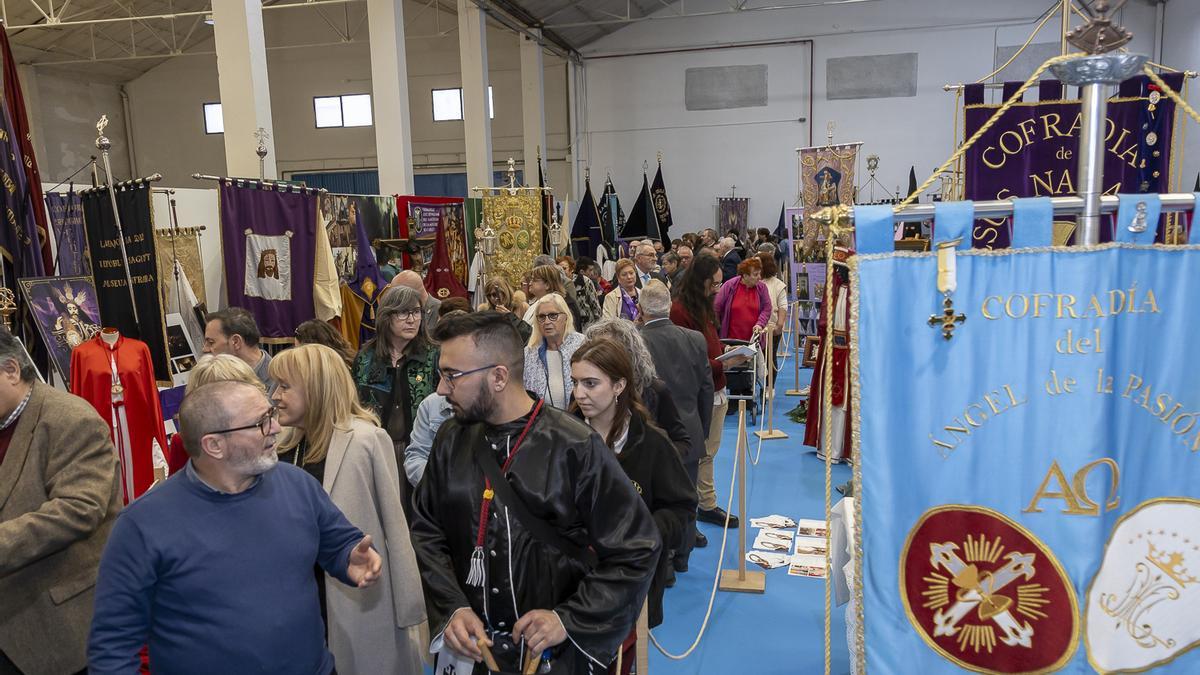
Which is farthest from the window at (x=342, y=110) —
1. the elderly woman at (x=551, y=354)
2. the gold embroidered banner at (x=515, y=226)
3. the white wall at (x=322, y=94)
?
the elderly woman at (x=551, y=354)

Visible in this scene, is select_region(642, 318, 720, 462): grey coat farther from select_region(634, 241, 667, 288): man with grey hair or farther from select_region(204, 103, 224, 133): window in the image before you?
select_region(204, 103, 224, 133): window

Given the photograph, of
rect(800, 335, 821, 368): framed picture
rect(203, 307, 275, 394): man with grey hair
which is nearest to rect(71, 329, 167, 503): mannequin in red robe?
rect(203, 307, 275, 394): man with grey hair

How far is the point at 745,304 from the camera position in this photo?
24.0 ft

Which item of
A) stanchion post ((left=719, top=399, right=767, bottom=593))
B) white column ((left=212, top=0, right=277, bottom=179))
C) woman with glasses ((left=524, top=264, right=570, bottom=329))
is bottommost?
stanchion post ((left=719, top=399, right=767, bottom=593))

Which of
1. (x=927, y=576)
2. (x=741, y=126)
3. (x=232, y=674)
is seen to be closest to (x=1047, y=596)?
(x=927, y=576)

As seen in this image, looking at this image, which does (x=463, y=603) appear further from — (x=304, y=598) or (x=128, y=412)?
(x=128, y=412)

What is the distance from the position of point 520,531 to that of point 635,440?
0.88 metres

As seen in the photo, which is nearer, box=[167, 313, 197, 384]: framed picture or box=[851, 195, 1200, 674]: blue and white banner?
box=[851, 195, 1200, 674]: blue and white banner

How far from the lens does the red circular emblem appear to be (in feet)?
5.29

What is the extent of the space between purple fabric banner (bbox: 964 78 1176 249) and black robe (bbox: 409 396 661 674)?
386 centimetres

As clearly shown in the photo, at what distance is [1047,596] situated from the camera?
162cm

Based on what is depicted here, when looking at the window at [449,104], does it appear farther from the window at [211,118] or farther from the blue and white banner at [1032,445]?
the blue and white banner at [1032,445]

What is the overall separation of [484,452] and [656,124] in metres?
17.1

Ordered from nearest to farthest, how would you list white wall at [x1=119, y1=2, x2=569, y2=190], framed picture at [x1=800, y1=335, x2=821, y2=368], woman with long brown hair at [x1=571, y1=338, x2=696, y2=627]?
1. woman with long brown hair at [x1=571, y1=338, x2=696, y2=627]
2. framed picture at [x1=800, y1=335, x2=821, y2=368]
3. white wall at [x1=119, y1=2, x2=569, y2=190]
